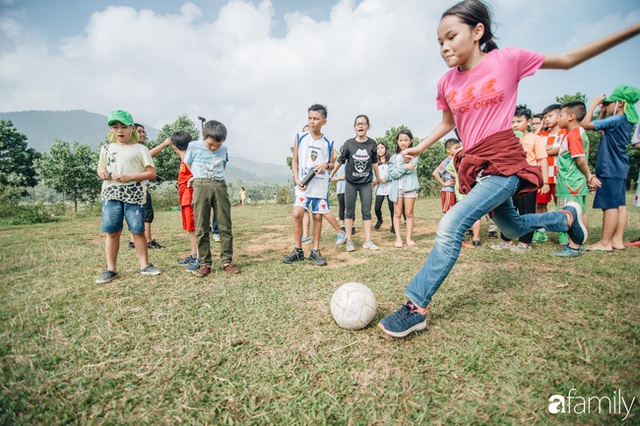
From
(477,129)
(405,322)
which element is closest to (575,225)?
(477,129)

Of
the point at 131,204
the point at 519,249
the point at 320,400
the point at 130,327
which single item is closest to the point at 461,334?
the point at 320,400

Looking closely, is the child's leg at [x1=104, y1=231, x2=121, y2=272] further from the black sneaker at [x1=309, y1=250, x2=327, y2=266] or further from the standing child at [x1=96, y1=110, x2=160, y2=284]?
the black sneaker at [x1=309, y1=250, x2=327, y2=266]

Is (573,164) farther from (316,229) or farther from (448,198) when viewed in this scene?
(316,229)

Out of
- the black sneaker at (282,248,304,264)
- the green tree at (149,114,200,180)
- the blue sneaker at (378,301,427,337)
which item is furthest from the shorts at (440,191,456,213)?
the green tree at (149,114,200,180)

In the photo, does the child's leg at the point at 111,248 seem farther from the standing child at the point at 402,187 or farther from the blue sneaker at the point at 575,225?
the blue sneaker at the point at 575,225

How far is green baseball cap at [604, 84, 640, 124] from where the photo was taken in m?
4.38

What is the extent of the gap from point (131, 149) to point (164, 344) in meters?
2.69

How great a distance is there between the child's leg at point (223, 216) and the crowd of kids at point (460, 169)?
14 mm

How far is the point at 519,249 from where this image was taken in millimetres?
4699

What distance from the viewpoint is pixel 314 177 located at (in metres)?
4.51

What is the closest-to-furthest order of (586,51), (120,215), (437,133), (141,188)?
1. (586,51)
2. (437,133)
3. (120,215)
4. (141,188)

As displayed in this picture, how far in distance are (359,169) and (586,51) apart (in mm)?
3423

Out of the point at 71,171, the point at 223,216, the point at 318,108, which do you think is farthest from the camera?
the point at 71,171

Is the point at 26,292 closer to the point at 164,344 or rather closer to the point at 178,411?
the point at 164,344
